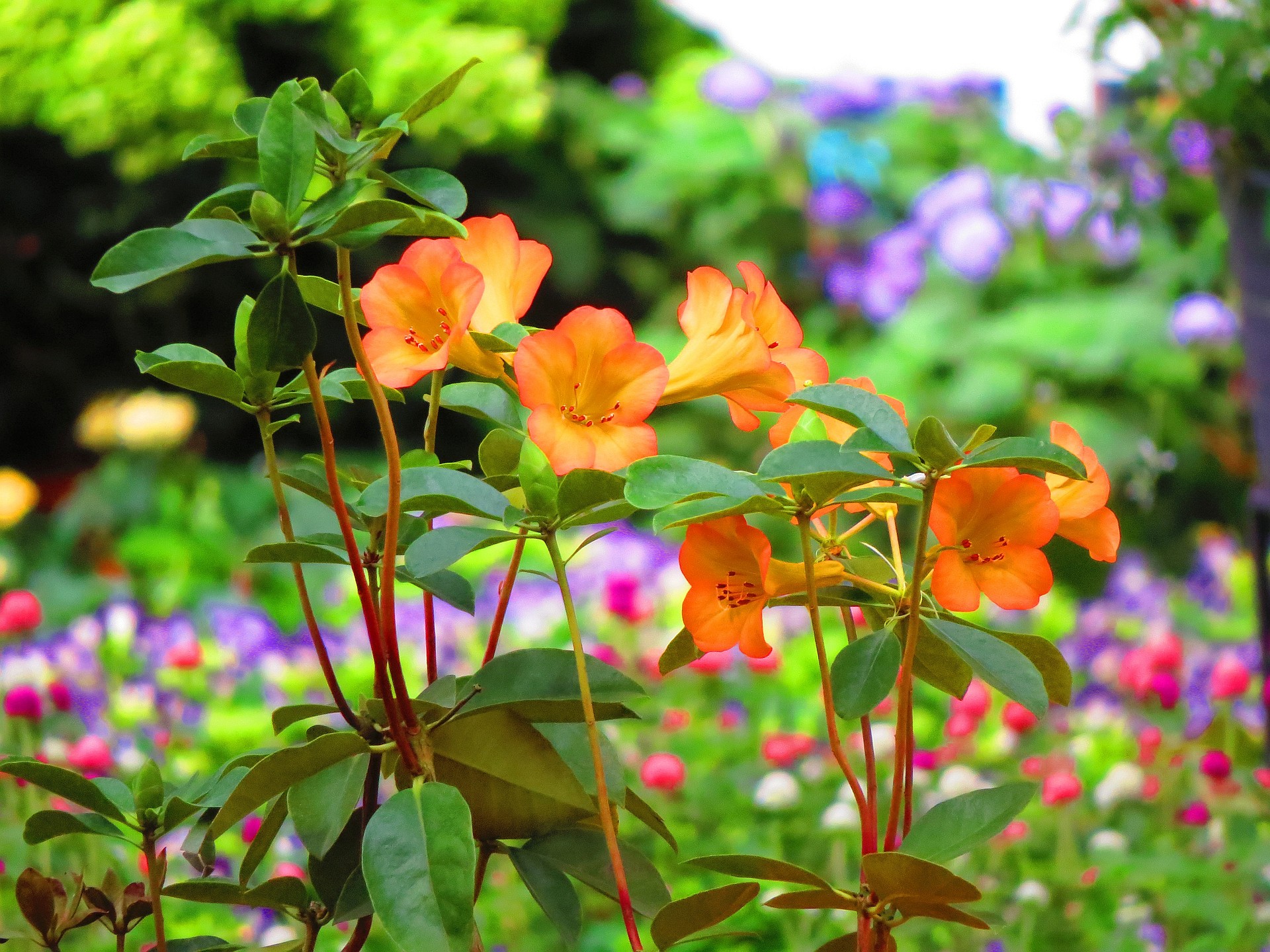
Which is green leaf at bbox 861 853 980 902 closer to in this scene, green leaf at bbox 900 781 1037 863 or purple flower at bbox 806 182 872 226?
green leaf at bbox 900 781 1037 863

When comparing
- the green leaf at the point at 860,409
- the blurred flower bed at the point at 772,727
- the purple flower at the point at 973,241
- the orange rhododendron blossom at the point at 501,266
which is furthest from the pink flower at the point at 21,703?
the purple flower at the point at 973,241

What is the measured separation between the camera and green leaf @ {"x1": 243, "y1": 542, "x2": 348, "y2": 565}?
36 cm

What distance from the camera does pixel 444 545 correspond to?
1.12ft

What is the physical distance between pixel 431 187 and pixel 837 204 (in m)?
2.82

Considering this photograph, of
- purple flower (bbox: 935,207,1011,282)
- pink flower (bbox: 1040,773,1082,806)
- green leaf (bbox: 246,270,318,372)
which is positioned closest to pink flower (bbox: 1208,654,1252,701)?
pink flower (bbox: 1040,773,1082,806)

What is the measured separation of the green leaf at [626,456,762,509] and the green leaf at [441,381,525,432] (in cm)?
7

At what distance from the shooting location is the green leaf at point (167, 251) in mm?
296

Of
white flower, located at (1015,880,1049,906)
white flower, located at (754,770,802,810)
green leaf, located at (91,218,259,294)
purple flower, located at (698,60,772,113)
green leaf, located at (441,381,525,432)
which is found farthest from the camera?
purple flower, located at (698,60,772,113)

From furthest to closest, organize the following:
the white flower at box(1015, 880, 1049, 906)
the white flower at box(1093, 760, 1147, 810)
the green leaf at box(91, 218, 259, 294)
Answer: the white flower at box(1093, 760, 1147, 810) → the white flower at box(1015, 880, 1049, 906) → the green leaf at box(91, 218, 259, 294)

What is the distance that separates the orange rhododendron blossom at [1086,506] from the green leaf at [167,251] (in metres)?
0.26

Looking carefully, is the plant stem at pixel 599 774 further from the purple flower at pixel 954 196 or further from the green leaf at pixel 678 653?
the purple flower at pixel 954 196

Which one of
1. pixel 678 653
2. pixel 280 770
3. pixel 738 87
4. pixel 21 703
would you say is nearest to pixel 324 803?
pixel 280 770

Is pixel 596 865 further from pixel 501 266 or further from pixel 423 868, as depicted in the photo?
pixel 501 266

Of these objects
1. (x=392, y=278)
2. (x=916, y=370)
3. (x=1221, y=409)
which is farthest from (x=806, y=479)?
(x=1221, y=409)
